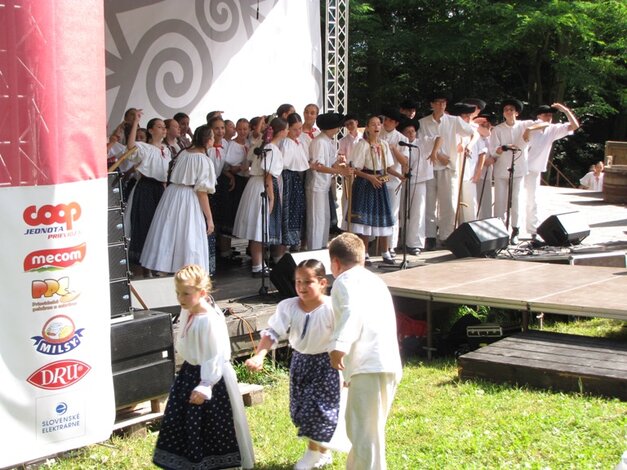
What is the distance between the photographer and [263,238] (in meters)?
8.91

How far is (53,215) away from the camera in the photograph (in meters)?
4.66

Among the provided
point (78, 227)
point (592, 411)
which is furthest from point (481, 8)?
point (78, 227)

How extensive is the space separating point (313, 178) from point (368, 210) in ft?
2.19

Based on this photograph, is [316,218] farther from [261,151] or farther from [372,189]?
[261,151]

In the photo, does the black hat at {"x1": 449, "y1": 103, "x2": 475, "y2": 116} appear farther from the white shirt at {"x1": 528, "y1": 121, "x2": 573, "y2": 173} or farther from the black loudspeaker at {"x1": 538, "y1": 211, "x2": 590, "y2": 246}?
the black loudspeaker at {"x1": 538, "y1": 211, "x2": 590, "y2": 246}

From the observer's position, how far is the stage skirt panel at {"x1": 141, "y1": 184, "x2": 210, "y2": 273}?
28.3ft

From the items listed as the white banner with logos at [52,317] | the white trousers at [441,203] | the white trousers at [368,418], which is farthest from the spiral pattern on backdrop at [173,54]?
the white trousers at [368,418]

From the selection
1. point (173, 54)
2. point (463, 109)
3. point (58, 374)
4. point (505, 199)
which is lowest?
point (58, 374)

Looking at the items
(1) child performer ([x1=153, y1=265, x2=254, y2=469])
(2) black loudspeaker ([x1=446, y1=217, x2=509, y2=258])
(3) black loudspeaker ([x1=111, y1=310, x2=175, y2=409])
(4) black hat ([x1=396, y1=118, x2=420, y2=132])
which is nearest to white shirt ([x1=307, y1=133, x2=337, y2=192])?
(4) black hat ([x1=396, y1=118, x2=420, y2=132])

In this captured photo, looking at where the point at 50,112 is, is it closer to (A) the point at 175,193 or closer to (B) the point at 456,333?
(A) the point at 175,193

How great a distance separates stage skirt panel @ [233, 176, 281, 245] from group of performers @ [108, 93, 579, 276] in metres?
0.01

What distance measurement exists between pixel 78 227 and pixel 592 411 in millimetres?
3339

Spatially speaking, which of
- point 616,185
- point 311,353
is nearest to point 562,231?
point 616,185

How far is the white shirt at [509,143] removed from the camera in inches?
459
